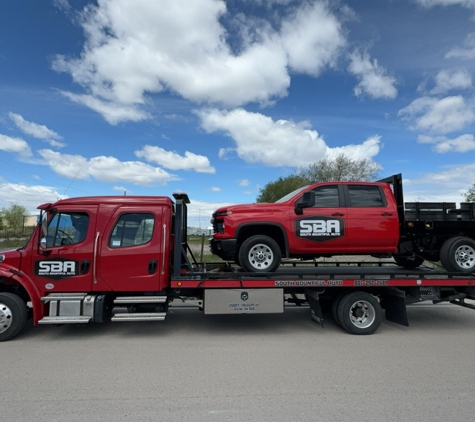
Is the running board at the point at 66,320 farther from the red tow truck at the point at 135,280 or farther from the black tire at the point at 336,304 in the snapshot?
the black tire at the point at 336,304

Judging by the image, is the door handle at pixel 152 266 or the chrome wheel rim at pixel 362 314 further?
the chrome wheel rim at pixel 362 314

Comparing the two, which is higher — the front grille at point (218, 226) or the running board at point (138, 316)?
the front grille at point (218, 226)

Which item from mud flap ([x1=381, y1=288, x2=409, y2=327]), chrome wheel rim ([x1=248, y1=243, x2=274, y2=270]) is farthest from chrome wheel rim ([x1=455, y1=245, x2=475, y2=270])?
chrome wheel rim ([x1=248, y1=243, x2=274, y2=270])

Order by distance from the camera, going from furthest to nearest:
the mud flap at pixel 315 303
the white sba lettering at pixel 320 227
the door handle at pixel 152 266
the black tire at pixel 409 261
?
the black tire at pixel 409 261
the white sba lettering at pixel 320 227
the mud flap at pixel 315 303
the door handle at pixel 152 266

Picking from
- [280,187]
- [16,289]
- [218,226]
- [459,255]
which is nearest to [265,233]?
[218,226]

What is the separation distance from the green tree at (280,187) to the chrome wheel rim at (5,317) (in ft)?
114

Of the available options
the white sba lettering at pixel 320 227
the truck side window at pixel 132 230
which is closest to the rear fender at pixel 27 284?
the truck side window at pixel 132 230

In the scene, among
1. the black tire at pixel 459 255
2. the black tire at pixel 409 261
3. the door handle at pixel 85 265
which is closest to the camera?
the door handle at pixel 85 265

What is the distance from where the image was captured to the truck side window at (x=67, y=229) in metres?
5.66

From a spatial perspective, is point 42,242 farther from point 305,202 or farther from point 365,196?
point 365,196

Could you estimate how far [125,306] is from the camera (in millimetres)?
5785

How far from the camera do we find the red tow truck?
5.50 metres

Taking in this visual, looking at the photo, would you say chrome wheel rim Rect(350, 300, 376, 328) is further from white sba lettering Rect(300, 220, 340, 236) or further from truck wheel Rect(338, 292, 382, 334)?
white sba lettering Rect(300, 220, 340, 236)

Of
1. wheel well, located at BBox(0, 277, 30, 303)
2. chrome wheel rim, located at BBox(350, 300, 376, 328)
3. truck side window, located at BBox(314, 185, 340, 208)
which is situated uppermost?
truck side window, located at BBox(314, 185, 340, 208)
